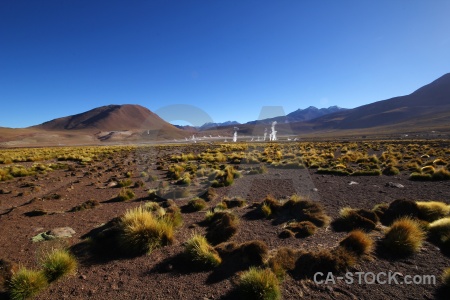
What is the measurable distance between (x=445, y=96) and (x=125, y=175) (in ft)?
785

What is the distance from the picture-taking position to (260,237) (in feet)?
20.3

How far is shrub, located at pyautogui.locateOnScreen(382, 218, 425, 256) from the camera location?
483 centimetres

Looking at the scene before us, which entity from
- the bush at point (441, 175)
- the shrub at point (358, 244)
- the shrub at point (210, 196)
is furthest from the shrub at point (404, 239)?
the bush at point (441, 175)

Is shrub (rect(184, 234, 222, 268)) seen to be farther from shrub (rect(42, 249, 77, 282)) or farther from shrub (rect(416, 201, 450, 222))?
shrub (rect(416, 201, 450, 222))

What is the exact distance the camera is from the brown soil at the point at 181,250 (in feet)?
13.1

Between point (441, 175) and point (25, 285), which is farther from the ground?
point (25, 285)

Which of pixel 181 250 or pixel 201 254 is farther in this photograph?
pixel 181 250

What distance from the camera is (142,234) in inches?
229

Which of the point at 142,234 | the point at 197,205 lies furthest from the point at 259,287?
the point at 197,205

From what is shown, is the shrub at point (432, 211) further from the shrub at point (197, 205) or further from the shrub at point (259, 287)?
the shrub at point (197, 205)

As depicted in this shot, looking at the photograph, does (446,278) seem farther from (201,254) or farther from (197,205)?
(197,205)

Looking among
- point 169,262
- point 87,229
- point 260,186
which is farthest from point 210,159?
point 169,262

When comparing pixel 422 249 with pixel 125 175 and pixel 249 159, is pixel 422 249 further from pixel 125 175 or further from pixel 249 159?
pixel 249 159

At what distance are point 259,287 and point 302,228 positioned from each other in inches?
112
